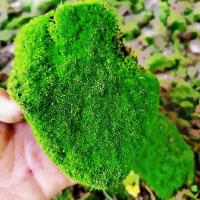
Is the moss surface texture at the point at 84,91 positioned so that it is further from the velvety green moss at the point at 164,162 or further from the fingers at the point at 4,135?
the velvety green moss at the point at 164,162

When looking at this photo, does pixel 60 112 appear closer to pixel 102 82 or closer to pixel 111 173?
pixel 102 82

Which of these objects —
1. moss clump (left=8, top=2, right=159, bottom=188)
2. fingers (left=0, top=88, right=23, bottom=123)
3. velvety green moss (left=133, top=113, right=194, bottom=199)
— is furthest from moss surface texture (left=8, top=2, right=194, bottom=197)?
velvety green moss (left=133, top=113, right=194, bottom=199)

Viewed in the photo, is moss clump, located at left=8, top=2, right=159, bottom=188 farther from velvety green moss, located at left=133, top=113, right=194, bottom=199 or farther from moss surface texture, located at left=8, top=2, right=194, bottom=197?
velvety green moss, located at left=133, top=113, right=194, bottom=199

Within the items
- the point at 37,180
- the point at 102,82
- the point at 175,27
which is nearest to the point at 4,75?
the point at 37,180

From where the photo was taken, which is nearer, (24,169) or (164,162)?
(24,169)

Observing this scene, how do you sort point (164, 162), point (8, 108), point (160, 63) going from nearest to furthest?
point (8, 108) → point (164, 162) → point (160, 63)

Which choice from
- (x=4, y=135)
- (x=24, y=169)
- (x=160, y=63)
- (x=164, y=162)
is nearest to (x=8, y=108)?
(x=4, y=135)

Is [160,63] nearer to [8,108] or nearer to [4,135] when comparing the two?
[4,135]

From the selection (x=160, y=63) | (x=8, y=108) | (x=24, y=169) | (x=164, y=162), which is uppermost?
(x=8, y=108)
